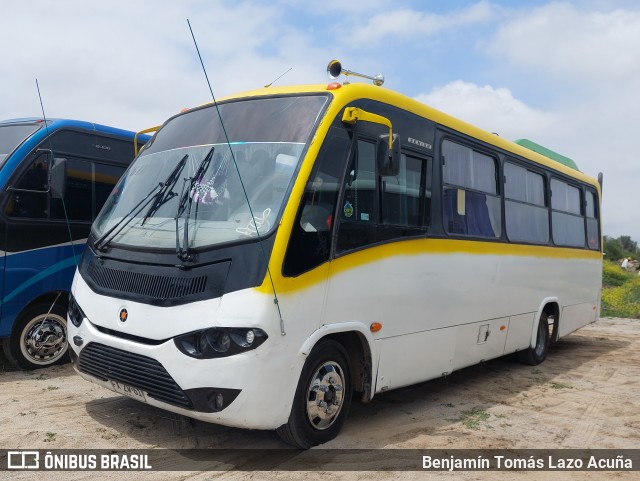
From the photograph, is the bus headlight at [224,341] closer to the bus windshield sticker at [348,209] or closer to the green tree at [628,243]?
the bus windshield sticker at [348,209]

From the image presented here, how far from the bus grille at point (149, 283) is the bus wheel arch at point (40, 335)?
2.61m

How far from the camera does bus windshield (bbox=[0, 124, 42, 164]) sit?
7393 mm

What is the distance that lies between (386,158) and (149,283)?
7.35 ft

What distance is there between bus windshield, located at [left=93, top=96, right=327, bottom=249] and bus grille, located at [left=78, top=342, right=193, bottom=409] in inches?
35.5

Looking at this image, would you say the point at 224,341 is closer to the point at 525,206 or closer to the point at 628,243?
the point at 525,206

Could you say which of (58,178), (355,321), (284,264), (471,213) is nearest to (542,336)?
(471,213)

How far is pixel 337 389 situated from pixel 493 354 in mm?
3526

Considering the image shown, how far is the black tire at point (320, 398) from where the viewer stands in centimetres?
482

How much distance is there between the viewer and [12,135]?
7.60m

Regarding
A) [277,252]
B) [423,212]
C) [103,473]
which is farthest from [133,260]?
[423,212]

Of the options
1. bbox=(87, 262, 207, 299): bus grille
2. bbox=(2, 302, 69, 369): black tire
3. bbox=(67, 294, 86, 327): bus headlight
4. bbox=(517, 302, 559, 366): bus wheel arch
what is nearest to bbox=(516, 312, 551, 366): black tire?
bbox=(517, 302, 559, 366): bus wheel arch

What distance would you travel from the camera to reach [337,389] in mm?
5199

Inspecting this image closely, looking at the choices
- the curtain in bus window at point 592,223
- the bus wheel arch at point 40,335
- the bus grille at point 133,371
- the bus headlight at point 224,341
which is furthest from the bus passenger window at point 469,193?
the bus wheel arch at point 40,335

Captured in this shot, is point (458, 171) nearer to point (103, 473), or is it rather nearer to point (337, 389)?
point (337, 389)
